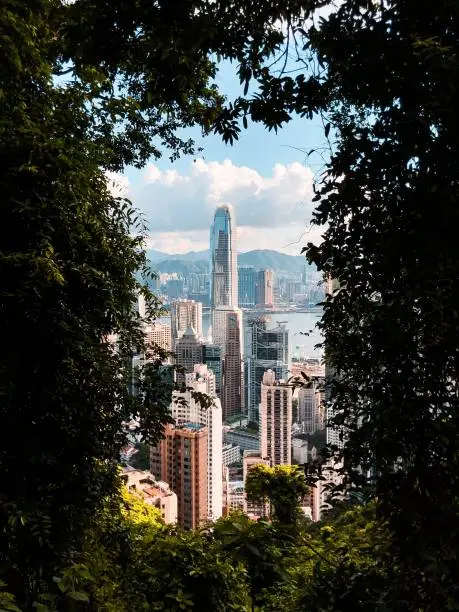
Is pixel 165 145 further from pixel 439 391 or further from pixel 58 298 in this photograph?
pixel 439 391

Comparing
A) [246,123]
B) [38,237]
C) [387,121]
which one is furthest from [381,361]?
[38,237]

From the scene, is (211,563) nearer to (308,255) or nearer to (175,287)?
(308,255)

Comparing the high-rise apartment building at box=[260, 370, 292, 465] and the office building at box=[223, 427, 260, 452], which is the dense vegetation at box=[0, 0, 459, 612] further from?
Answer: the office building at box=[223, 427, 260, 452]

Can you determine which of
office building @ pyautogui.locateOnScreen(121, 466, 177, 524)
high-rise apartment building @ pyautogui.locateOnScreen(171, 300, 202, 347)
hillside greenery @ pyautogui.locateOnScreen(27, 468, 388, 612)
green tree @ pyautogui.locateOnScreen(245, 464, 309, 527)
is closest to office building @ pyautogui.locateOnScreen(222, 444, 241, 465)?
high-rise apartment building @ pyautogui.locateOnScreen(171, 300, 202, 347)

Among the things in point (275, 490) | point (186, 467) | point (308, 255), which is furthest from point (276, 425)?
point (308, 255)

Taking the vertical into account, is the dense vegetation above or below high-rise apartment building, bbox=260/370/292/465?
above

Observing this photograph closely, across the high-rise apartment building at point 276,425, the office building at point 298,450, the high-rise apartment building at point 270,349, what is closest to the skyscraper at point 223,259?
the high-rise apartment building at point 270,349
